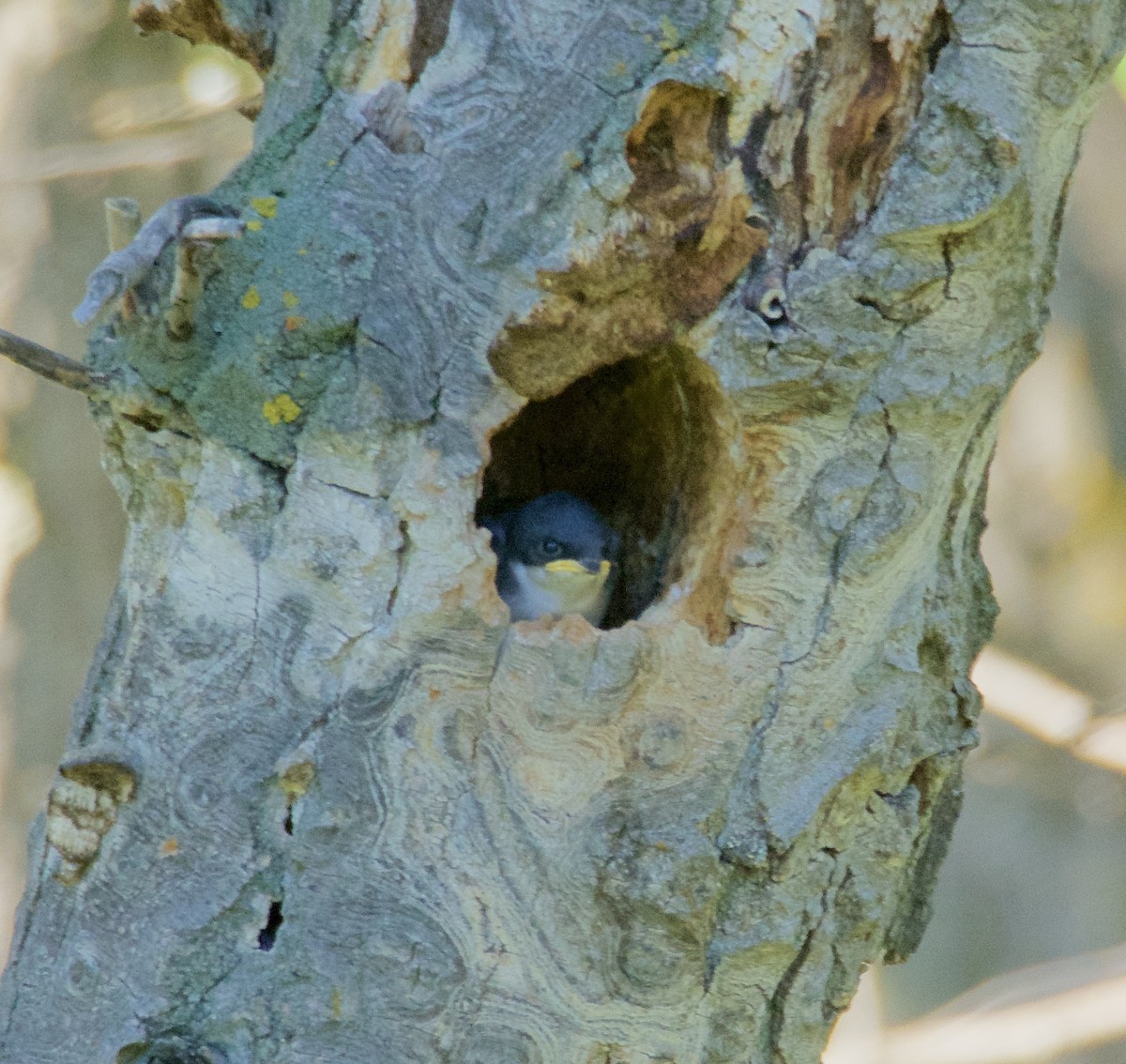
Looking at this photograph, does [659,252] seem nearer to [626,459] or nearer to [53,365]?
[53,365]

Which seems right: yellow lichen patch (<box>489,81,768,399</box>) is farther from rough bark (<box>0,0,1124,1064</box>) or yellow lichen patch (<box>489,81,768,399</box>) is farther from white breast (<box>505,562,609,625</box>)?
white breast (<box>505,562,609,625</box>)

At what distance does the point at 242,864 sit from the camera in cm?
196

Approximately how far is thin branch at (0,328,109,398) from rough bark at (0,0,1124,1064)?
4 cm

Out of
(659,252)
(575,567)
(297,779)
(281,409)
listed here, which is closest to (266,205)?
(281,409)

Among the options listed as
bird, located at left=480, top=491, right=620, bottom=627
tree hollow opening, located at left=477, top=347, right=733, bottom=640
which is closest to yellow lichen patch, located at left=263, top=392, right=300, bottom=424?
tree hollow opening, located at left=477, top=347, right=733, bottom=640

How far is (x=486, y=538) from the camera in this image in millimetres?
2014

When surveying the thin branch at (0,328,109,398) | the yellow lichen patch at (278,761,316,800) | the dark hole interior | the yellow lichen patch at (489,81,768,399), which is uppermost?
the dark hole interior

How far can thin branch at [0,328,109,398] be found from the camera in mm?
1869

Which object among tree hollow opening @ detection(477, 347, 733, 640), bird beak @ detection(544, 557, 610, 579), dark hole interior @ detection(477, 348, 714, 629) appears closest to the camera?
tree hollow opening @ detection(477, 347, 733, 640)

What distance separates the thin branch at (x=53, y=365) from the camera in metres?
1.87

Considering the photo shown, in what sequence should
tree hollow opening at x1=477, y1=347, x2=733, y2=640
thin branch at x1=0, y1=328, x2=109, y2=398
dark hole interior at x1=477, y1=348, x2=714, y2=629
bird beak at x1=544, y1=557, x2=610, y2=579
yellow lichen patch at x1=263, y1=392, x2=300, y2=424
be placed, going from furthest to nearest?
bird beak at x1=544, y1=557, x2=610, y2=579, dark hole interior at x1=477, y1=348, x2=714, y2=629, tree hollow opening at x1=477, y1=347, x2=733, y2=640, yellow lichen patch at x1=263, y1=392, x2=300, y2=424, thin branch at x1=0, y1=328, x2=109, y2=398

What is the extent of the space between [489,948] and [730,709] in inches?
19.7

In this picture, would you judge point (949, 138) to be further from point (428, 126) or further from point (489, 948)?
point (489, 948)

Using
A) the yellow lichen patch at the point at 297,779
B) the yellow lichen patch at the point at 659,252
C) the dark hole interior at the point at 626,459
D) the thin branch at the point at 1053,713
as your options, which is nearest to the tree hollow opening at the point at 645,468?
the dark hole interior at the point at 626,459
